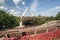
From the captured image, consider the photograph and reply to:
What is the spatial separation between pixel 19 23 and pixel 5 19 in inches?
373

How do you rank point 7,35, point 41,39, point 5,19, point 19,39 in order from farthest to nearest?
point 5,19
point 7,35
point 19,39
point 41,39

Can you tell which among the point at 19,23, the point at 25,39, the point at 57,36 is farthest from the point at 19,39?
the point at 19,23

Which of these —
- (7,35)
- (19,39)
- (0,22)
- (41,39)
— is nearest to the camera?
(41,39)

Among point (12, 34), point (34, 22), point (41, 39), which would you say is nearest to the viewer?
point (41, 39)

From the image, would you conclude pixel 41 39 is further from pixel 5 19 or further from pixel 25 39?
pixel 5 19

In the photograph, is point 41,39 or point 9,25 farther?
point 9,25

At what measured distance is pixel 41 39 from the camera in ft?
30.0

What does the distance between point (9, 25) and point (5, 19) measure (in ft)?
9.60

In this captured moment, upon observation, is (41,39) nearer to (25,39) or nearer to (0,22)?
(25,39)

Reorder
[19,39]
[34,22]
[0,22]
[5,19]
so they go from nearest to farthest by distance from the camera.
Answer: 1. [19,39]
2. [0,22]
3. [5,19]
4. [34,22]

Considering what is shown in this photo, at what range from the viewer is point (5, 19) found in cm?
5712

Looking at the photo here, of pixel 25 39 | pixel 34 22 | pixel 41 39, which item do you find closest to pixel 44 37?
pixel 41 39

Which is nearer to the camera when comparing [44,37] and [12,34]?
[44,37]

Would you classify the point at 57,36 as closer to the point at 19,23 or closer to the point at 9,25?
the point at 9,25
